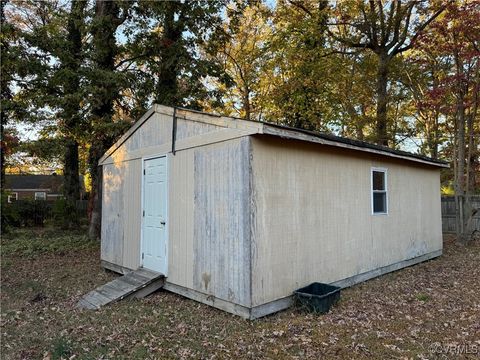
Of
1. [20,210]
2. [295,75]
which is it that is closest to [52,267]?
[20,210]

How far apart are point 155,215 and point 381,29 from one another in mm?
12873

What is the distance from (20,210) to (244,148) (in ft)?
50.4

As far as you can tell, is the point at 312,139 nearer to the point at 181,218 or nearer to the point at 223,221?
the point at 223,221

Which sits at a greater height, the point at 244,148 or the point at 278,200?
the point at 244,148

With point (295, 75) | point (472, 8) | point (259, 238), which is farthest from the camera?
point (295, 75)

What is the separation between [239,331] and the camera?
4422 millimetres

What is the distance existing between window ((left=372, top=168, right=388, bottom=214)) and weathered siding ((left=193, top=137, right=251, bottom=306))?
3.57 m

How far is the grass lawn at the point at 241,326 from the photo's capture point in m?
3.92

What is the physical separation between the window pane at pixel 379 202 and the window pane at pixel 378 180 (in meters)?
0.15

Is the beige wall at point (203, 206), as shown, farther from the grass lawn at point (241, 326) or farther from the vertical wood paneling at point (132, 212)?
the grass lawn at point (241, 326)

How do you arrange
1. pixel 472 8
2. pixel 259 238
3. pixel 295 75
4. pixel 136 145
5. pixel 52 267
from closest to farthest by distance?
pixel 259 238
pixel 136 145
pixel 52 267
pixel 472 8
pixel 295 75

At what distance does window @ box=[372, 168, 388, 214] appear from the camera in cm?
738

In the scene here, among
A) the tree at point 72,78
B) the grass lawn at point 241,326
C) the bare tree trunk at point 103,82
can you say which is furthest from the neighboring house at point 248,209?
the tree at point 72,78

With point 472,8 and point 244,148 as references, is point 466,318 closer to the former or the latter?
point 244,148
